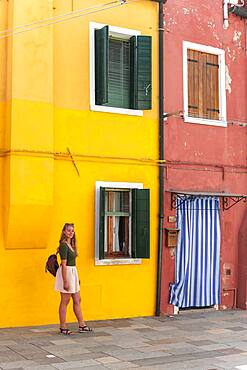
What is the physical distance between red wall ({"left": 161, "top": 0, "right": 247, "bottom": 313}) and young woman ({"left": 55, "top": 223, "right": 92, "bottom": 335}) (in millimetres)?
2652

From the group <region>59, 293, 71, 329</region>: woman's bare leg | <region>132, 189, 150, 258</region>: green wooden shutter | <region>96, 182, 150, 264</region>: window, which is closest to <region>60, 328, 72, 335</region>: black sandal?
<region>59, 293, 71, 329</region>: woman's bare leg

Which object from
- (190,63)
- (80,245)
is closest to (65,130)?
(80,245)

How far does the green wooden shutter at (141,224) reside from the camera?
11.2 m

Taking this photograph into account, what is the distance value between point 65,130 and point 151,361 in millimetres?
4570

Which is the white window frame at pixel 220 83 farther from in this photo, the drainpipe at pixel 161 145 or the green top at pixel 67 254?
the green top at pixel 67 254

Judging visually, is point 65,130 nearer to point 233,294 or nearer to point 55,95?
point 55,95

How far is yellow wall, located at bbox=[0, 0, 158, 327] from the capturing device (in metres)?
10.0

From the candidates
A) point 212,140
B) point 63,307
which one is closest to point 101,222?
point 63,307

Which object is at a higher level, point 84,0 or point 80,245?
point 84,0

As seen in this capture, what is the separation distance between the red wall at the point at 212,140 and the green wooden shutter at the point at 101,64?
1.64m

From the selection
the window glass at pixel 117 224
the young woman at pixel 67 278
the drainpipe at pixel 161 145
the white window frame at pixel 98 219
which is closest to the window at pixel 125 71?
the drainpipe at pixel 161 145

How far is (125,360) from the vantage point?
8125mm

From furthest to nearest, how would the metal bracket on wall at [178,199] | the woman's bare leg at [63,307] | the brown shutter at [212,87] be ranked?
the brown shutter at [212,87] → the metal bracket on wall at [178,199] → the woman's bare leg at [63,307]

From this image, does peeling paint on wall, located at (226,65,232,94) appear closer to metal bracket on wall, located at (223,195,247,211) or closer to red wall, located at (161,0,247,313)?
red wall, located at (161,0,247,313)
